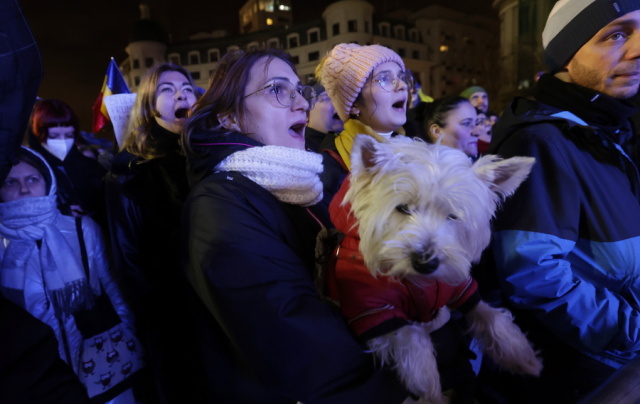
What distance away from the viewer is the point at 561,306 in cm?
183

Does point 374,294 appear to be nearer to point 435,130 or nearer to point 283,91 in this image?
point 283,91

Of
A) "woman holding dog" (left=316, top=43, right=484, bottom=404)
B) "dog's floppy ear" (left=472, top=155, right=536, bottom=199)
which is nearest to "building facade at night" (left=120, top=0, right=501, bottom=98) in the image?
"woman holding dog" (left=316, top=43, right=484, bottom=404)

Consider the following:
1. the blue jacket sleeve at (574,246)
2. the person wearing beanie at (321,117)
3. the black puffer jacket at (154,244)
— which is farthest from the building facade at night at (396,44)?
the blue jacket sleeve at (574,246)

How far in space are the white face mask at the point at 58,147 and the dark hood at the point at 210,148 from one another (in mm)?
3909

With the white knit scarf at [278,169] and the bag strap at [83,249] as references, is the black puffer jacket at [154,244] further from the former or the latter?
the white knit scarf at [278,169]

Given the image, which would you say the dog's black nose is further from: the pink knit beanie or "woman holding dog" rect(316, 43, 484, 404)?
the pink knit beanie

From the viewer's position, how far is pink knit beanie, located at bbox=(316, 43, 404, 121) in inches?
117

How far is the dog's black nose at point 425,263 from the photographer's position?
1.36 meters

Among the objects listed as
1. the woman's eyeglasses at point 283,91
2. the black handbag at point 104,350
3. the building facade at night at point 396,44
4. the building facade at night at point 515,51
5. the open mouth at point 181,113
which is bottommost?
the black handbag at point 104,350

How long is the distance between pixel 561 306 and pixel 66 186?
5015 millimetres

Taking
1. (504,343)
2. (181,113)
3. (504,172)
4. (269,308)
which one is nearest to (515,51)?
(181,113)

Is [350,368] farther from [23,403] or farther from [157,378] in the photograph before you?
[157,378]

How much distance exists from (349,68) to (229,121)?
4.73ft

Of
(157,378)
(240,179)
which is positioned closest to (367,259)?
(240,179)
